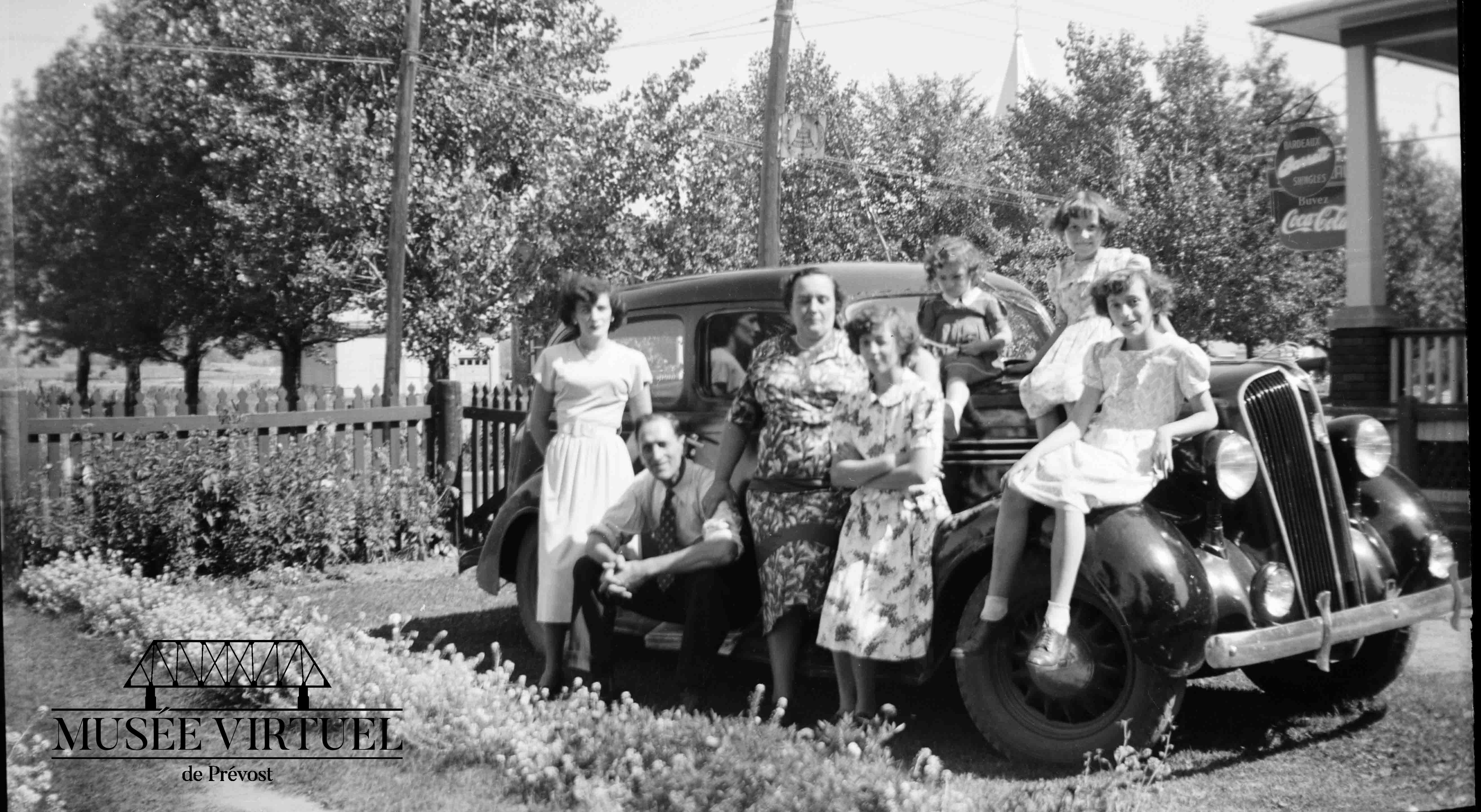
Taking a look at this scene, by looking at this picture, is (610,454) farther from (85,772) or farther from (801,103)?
(85,772)

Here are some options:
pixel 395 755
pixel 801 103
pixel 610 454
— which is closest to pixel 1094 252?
pixel 801 103

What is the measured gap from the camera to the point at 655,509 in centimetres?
452

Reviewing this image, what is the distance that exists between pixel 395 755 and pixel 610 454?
4.50 feet

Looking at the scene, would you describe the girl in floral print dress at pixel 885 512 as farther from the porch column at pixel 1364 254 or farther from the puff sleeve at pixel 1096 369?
the porch column at pixel 1364 254

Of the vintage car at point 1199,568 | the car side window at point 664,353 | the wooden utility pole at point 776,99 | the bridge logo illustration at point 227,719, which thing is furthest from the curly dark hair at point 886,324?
the bridge logo illustration at point 227,719

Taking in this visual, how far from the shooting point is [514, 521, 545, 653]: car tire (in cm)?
539

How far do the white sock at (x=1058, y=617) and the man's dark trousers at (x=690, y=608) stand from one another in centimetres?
110

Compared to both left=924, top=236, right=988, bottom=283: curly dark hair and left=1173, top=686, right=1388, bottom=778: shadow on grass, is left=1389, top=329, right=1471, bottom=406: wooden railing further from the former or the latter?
left=924, top=236, right=988, bottom=283: curly dark hair

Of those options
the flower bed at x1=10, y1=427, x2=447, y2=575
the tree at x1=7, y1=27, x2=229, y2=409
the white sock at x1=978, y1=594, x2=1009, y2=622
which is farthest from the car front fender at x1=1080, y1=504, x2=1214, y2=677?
the flower bed at x1=10, y1=427, x2=447, y2=575

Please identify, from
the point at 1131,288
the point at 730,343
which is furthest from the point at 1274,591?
the point at 730,343

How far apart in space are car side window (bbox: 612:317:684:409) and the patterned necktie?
0.63m

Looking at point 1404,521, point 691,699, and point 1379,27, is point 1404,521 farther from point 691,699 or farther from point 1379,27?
point 691,699

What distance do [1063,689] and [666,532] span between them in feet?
4.78

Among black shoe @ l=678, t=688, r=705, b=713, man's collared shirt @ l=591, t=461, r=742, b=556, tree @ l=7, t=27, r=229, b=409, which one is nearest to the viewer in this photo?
tree @ l=7, t=27, r=229, b=409
